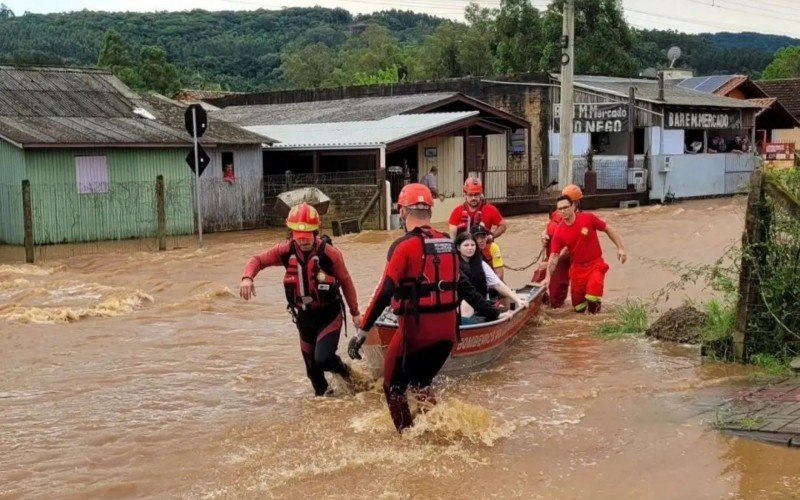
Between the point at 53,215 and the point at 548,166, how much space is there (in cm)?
1930

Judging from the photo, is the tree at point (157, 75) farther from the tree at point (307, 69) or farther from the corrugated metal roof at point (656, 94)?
the corrugated metal roof at point (656, 94)

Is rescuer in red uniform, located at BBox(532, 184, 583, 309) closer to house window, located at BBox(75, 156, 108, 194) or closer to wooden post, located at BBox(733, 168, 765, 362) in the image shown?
wooden post, located at BBox(733, 168, 765, 362)

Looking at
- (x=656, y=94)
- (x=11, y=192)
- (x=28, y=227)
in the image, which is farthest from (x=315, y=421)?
(x=656, y=94)

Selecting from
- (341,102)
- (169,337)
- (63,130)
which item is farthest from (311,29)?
(169,337)

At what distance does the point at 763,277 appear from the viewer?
9117mm

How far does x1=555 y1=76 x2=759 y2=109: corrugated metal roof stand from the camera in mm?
33719

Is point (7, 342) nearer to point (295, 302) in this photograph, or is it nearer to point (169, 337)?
point (169, 337)

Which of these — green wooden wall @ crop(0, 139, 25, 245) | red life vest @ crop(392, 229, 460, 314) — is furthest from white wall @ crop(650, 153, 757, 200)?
red life vest @ crop(392, 229, 460, 314)

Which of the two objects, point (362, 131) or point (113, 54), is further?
point (113, 54)

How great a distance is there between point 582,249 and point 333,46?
12465 centimetres

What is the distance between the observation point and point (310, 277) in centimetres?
823

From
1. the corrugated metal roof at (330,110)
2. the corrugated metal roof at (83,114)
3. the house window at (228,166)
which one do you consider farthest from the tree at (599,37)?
the corrugated metal roof at (83,114)

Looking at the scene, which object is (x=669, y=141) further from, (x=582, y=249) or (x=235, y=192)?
(x=582, y=249)

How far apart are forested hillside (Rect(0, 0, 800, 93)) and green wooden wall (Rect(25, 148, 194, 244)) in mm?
7991
